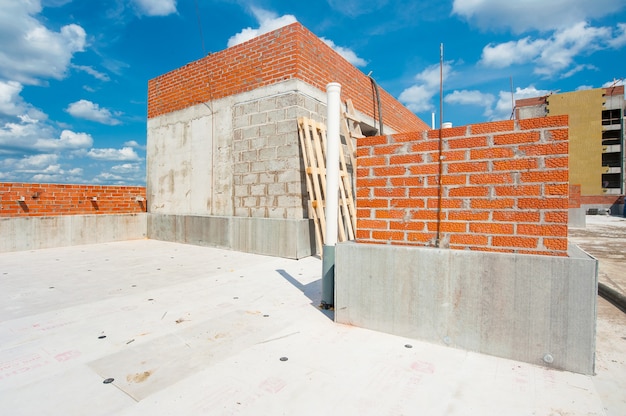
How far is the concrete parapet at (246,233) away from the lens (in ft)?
17.6

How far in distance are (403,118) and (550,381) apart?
10.1 metres

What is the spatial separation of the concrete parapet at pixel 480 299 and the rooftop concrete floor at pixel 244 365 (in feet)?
0.34

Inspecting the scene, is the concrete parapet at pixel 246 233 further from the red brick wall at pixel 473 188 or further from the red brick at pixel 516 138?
the red brick at pixel 516 138

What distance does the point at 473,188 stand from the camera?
210 centimetres

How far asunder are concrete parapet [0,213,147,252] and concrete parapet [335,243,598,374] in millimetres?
6950

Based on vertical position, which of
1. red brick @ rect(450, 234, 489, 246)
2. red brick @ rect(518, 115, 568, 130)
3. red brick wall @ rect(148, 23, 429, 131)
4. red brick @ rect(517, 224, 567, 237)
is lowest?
red brick @ rect(450, 234, 489, 246)

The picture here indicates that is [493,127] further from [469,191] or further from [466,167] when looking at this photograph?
[469,191]


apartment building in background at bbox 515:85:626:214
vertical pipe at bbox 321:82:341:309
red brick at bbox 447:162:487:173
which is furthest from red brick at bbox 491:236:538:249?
apartment building in background at bbox 515:85:626:214

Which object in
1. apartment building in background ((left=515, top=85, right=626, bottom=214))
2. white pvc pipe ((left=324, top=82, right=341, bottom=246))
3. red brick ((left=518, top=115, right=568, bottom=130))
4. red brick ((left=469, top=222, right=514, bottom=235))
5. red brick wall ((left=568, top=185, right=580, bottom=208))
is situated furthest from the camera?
apartment building in background ((left=515, top=85, right=626, bottom=214))

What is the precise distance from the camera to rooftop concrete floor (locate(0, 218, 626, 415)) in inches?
59.3

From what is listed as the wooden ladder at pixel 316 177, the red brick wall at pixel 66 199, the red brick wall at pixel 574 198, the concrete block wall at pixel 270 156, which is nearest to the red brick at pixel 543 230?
the wooden ladder at pixel 316 177

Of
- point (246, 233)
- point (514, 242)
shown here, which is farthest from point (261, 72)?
point (514, 242)

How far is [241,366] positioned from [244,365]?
0.02m

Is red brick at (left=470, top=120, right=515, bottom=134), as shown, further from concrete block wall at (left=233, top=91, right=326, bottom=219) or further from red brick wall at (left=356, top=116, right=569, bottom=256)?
concrete block wall at (left=233, top=91, right=326, bottom=219)
